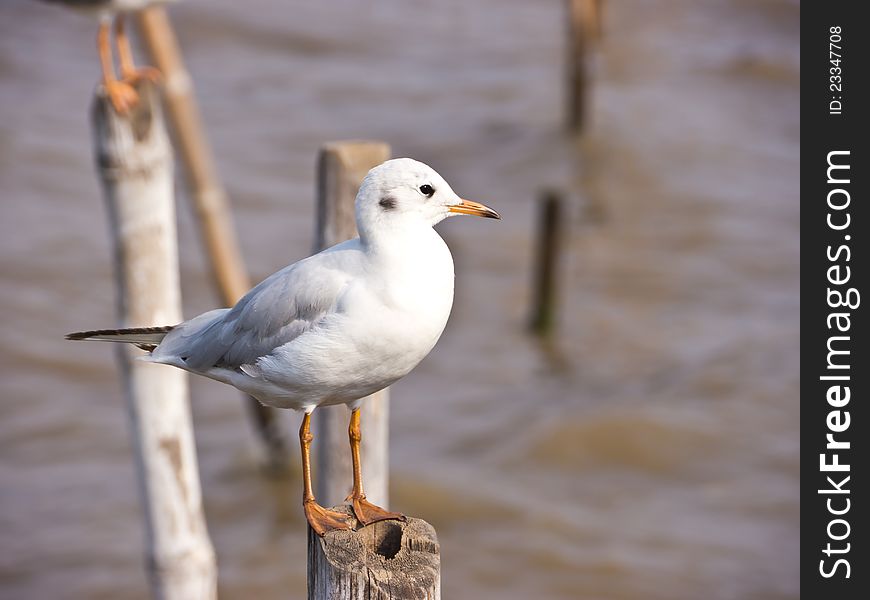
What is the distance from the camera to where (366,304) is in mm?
3084

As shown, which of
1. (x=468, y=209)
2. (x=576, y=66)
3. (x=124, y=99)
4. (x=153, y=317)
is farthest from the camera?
(x=576, y=66)

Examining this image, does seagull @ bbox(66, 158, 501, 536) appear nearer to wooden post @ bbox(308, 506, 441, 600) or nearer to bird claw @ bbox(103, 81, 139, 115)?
wooden post @ bbox(308, 506, 441, 600)

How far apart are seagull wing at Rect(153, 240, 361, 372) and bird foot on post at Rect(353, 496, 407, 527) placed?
50 cm

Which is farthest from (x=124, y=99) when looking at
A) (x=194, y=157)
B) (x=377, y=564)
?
(x=194, y=157)

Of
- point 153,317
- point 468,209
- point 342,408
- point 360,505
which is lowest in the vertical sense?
point 360,505

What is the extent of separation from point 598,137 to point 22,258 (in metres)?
5.89

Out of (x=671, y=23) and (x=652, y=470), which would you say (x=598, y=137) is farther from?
(x=652, y=470)

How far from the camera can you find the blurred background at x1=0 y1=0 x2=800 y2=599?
7.59 metres

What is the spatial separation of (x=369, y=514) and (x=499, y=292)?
23.9 ft

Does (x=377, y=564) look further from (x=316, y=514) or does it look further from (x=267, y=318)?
(x=267, y=318)

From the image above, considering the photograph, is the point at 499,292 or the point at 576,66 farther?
the point at 576,66

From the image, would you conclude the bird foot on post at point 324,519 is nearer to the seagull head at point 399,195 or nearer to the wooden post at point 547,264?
the seagull head at point 399,195

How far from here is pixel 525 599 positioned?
706cm
